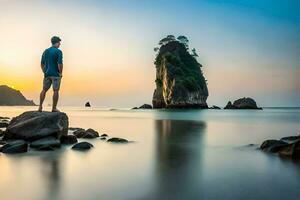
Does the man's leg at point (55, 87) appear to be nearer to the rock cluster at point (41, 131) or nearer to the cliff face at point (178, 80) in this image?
the rock cluster at point (41, 131)

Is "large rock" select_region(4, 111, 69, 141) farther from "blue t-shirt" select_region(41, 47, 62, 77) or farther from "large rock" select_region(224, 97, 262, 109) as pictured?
"large rock" select_region(224, 97, 262, 109)

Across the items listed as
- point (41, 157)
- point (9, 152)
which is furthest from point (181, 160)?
point (9, 152)

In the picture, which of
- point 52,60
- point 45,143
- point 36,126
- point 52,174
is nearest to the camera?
point 52,174

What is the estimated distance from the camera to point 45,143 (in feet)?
39.9

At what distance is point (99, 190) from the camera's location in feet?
20.1

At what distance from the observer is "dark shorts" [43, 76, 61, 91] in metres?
13.9

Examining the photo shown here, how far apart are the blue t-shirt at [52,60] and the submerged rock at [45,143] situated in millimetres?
2816

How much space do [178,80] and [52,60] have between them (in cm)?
9749

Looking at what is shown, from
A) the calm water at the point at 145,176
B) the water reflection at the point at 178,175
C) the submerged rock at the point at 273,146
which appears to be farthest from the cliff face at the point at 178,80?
the calm water at the point at 145,176

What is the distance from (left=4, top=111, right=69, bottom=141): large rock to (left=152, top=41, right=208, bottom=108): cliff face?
94.0 metres

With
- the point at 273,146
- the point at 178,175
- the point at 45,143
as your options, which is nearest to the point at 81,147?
the point at 45,143

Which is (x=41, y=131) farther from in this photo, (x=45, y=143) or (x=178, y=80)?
(x=178, y=80)

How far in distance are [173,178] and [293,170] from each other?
3303 millimetres

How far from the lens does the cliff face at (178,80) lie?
109125 mm
